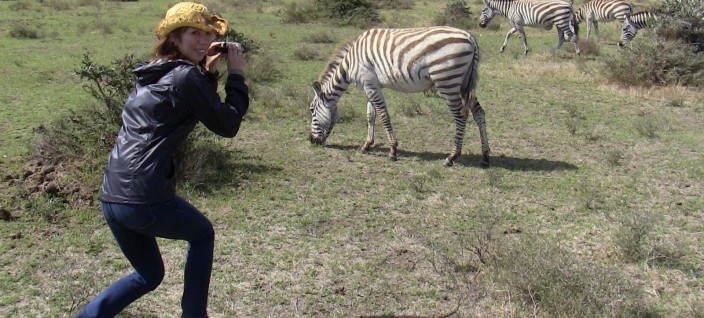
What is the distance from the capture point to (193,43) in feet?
10.5

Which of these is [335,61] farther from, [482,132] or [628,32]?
[628,32]

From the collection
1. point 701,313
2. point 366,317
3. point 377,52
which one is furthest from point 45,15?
point 701,313

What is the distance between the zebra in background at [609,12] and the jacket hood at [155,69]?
1740 cm

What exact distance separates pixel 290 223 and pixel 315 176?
1459mm

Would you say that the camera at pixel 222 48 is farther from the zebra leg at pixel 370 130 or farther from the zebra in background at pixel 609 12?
the zebra in background at pixel 609 12

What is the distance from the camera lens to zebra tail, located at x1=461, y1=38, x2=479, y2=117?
7.77 meters

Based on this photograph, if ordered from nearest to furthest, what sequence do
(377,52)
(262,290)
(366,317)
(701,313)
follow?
(701,313) → (366,317) → (262,290) → (377,52)

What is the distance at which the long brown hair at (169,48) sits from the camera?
125 inches

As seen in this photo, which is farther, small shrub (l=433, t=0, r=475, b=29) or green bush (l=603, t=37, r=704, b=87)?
small shrub (l=433, t=0, r=475, b=29)

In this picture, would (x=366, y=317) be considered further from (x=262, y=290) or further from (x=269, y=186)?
(x=269, y=186)

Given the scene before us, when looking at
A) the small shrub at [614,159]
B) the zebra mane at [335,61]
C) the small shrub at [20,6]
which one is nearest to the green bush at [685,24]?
the small shrub at [614,159]

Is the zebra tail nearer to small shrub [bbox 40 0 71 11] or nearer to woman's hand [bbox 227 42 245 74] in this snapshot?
woman's hand [bbox 227 42 245 74]

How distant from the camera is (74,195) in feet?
20.0

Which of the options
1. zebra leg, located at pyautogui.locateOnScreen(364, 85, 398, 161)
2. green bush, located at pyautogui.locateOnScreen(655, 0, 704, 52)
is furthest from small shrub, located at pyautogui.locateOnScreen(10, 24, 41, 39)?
green bush, located at pyautogui.locateOnScreen(655, 0, 704, 52)
